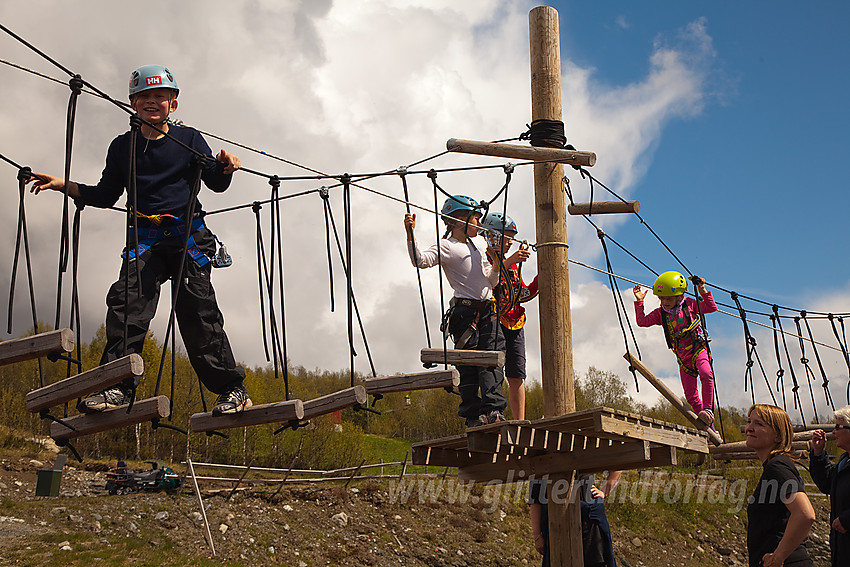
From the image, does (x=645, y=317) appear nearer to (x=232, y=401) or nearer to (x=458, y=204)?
(x=458, y=204)

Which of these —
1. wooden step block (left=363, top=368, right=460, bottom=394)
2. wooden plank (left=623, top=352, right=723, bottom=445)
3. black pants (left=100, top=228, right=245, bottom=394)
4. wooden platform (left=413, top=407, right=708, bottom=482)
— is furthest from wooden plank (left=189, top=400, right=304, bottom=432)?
wooden plank (left=623, top=352, right=723, bottom=445)

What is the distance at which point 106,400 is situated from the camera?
388cm

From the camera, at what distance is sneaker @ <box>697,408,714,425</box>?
6961 mm

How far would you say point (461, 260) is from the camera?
5.69 m

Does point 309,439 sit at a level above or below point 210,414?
above

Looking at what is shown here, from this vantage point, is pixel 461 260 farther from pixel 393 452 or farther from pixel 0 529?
pixel 393 452

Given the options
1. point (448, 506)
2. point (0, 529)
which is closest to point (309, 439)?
point (448, 506)

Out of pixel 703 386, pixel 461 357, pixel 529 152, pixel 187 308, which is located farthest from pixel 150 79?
pixel 703 386

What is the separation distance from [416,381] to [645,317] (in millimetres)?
3678

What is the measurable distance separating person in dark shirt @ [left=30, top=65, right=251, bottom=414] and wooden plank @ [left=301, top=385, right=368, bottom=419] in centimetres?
38

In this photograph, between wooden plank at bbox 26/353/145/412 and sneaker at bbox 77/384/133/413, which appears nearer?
wooden plank at bbox 26/353/145/412

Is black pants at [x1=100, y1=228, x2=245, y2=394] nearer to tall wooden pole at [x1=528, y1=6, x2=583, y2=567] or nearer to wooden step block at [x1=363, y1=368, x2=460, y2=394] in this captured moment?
wooden step block at [x1=363, y1=368, x2=460, y2=394]

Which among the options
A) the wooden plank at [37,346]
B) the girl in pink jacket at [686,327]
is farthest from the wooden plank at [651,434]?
the wooden plank at [37,346]

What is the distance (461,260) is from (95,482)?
51.3 ft
